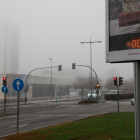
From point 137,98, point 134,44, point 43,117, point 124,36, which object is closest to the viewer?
point 134,44

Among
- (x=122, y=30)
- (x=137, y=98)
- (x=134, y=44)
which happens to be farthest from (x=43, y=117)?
(x=134, y=44)

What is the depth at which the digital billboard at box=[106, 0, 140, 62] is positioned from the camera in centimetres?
598

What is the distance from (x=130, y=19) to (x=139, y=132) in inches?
102

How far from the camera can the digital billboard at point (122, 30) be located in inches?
235

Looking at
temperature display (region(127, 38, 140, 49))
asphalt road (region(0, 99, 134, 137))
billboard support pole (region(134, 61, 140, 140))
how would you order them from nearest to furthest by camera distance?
1. temperature display (region(127, 38, 140, 49))
2. billboard support pole (region(134, 61, 140, 140))
3. asphalt road (region(0, 99, 134, 137))

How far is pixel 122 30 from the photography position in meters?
6.20

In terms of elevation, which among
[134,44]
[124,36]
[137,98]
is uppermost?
[124,36]

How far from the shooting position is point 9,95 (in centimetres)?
6544

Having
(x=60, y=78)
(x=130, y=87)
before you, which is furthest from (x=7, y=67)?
(x=130, y=87)

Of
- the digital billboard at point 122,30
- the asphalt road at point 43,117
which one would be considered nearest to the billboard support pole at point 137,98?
the digital billboard at point 122,30

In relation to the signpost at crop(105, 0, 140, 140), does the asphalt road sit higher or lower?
lower

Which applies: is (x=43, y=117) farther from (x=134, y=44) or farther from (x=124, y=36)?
(x=134, y=44)

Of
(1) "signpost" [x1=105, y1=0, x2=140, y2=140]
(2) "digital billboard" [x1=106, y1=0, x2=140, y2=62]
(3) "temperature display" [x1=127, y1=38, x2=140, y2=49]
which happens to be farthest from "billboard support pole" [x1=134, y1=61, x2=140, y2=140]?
(3) "temperature display" [x1=127, y1=38, x2=140, y2=49]

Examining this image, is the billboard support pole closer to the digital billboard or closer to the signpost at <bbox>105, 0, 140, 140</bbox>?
the signpost at <bbox>105, 0, 140, 140</bbox>
